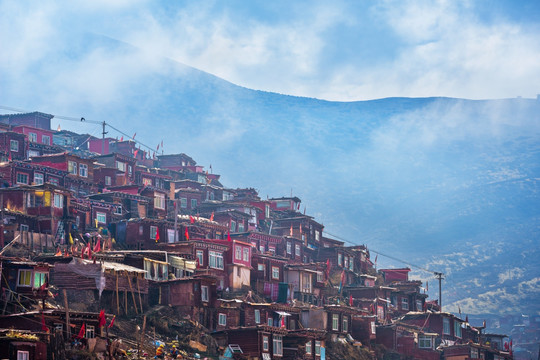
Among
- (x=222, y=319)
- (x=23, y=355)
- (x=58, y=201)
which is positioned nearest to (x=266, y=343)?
(x=222, y=319)

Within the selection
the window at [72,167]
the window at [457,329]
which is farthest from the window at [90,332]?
the window at [457,329]

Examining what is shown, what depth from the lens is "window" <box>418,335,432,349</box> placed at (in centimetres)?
9375

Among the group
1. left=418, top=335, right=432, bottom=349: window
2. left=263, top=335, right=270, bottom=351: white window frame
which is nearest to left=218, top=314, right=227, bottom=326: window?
left=263, top=335, right=270, bottom=351: white window frame

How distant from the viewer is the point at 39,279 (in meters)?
54.9

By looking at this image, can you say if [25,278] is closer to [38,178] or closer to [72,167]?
[38,178]

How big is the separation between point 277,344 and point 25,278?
25691mm

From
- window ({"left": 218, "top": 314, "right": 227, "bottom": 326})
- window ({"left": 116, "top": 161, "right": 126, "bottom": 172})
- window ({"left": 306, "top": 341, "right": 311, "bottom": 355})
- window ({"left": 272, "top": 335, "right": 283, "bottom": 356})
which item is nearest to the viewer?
window ({"left": 218, "top": 314, "right": 227, "bottom": 326})

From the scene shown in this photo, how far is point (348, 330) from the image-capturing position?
87.1 metres

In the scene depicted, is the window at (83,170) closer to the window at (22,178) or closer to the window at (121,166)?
the window at (22,178)

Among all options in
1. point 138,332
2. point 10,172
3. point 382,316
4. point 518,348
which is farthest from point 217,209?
point 518,348

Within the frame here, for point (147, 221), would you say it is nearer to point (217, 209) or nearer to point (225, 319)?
point (225, 319)

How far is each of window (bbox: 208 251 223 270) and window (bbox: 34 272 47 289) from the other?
25477mm

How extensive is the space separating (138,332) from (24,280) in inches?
381

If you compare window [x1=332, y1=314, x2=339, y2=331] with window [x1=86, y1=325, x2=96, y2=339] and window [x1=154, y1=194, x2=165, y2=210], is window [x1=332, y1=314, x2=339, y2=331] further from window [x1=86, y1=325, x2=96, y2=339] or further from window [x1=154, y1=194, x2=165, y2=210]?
window [x1=86, y1=325, x2=96, y2=339]
